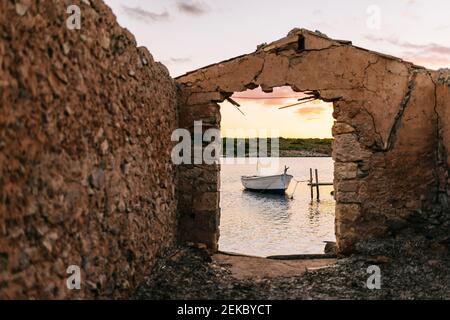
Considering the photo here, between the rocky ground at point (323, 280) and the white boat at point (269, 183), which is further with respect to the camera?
the white boat at point (269, 183)

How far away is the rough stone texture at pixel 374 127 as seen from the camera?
6.30 meters

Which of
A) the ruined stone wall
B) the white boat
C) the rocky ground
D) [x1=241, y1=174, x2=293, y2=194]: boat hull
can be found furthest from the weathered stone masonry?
[x1=241, y1=174, x2=293, y2=194]: boat hull

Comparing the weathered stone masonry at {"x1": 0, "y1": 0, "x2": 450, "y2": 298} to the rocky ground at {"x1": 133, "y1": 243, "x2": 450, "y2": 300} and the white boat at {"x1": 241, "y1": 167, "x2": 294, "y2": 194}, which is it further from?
the white boat at {"x1": 241, "y1": 167, "x2": 294, "y2": 194}

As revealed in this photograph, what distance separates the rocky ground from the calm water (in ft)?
25.2

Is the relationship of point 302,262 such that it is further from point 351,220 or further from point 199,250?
point 199,250

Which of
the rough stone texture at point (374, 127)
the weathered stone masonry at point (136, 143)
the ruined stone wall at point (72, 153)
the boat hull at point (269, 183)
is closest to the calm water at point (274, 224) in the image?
the boat hull at point (269, 183)

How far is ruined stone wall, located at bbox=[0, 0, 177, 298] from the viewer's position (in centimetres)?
247

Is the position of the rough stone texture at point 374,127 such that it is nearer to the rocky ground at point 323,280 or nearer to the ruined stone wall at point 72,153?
the rocky ground at point 323,280

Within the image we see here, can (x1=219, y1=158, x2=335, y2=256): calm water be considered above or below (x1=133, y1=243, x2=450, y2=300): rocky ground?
below

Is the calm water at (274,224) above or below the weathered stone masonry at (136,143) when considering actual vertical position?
below

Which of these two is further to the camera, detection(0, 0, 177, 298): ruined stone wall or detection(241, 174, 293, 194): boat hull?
detection(241, 174, 293, 194): boat hull

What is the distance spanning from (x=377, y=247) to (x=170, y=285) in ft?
10.8

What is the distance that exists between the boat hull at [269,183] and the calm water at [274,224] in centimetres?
53

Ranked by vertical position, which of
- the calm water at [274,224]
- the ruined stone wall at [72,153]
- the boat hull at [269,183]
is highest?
the ruined stone wall at [72,153]
